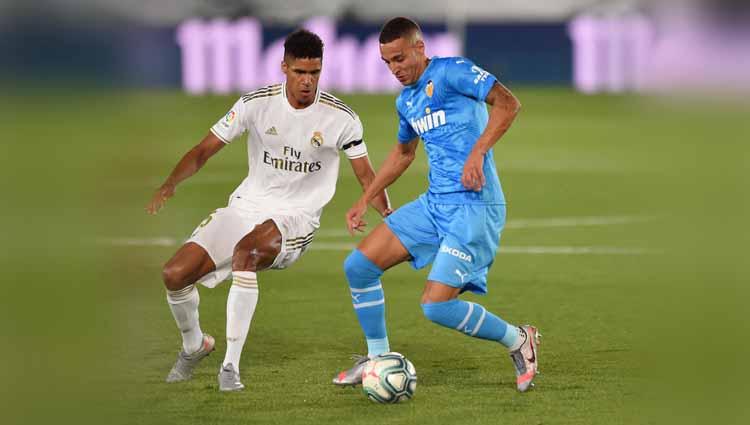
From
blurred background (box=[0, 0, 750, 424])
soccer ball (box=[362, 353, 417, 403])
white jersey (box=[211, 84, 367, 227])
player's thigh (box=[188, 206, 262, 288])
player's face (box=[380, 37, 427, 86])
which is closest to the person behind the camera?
blurred background (box=[0, 0, 750, 424])

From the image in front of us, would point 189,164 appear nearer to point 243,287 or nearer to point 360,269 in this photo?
point 243,287

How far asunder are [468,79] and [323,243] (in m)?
5.10

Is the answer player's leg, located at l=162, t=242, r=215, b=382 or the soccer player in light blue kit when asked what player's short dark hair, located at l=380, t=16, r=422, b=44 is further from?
player's leg, located at l=162, t=242, r=215, b=382

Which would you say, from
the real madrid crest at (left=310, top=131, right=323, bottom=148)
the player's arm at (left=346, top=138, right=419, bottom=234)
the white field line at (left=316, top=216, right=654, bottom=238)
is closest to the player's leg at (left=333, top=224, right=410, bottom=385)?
the player's arm at (left=346, top=138, right=419, bottom=234)

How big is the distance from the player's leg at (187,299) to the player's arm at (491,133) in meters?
1.50

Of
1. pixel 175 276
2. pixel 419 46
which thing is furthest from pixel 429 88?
pixel 175 276

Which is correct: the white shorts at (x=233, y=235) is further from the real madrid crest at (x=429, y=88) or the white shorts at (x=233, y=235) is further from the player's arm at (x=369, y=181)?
the real madrid crest at (x=429, y=88)

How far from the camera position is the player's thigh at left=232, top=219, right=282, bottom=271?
5230mm

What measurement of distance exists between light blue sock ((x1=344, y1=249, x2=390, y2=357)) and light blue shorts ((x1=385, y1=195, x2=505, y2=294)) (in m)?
0.23

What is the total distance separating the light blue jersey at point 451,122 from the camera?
5.05 metres

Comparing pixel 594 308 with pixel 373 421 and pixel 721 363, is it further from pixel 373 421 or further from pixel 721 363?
pixel 721 363

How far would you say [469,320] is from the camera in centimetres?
490

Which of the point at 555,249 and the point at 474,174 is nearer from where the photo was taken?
the point at 474,174

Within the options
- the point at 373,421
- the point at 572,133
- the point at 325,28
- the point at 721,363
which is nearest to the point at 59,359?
the point at 721,363
